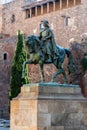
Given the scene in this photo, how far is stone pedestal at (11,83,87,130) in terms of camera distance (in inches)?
765

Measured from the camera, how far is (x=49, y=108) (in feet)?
64.0

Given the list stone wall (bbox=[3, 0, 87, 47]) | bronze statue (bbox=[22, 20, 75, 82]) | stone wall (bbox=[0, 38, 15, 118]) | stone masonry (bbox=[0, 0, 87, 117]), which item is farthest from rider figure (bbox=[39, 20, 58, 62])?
stone wall (bbox=[0, 38, 15, 118])

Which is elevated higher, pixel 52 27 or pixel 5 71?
pixel 52 27

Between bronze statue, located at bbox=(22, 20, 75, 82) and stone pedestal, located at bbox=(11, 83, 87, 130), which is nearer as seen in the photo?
stone pedestal, located at bbox=(11, 83, 87, 130)

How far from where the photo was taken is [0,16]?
7706 centimetres

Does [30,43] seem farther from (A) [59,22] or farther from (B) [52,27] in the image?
(B) [52,27]

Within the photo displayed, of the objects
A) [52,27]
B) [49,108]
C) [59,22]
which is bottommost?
[49,108]

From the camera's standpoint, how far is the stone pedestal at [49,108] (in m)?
19.4

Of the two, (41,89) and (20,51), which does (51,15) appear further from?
(41,89)

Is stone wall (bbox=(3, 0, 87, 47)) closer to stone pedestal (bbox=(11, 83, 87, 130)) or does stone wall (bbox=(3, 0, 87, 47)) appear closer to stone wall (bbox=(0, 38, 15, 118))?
stone wall (bbox=(0, 38, 15, 118))

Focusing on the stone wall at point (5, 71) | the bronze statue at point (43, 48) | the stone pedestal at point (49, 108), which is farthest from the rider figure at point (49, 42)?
the stone wall at point (5, 71)

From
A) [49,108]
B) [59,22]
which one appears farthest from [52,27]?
[49,108]

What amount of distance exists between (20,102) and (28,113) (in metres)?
0.60

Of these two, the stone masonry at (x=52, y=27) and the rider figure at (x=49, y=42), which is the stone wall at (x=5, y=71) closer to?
the stone masonry at (x=52, y=27)
